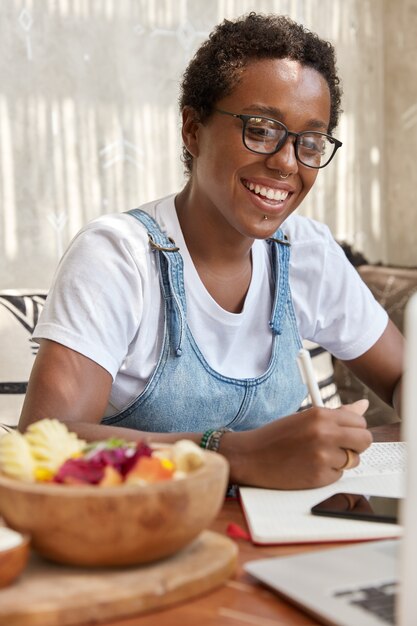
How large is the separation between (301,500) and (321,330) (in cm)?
91

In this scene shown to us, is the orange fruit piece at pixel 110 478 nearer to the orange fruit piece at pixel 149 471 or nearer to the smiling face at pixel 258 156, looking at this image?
the orange fruit piece at pixel 149 471

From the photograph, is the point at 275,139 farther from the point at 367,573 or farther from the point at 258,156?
the point at 367,573

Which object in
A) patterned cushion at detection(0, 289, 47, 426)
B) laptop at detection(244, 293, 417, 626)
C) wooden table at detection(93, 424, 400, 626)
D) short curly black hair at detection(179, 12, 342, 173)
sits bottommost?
patterned cushion at detection(0, 289, 47, 426)

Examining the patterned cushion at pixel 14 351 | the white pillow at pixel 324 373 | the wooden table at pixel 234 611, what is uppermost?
the wooden table at pixel 234 611

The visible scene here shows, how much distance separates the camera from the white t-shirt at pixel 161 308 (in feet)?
5.21

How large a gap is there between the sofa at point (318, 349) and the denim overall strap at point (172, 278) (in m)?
0.79

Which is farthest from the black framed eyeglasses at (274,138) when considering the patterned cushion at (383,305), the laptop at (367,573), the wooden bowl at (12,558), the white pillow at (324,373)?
the patterned cushion at (383,305)

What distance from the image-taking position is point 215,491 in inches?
33.8

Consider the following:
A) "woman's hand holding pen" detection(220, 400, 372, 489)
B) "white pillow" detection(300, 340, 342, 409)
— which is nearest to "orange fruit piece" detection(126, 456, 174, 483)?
"woman's hand holding pen" detection(220, 400, 372, 489)

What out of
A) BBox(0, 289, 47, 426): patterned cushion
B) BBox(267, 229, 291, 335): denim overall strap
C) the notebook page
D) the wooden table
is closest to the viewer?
the wooden table

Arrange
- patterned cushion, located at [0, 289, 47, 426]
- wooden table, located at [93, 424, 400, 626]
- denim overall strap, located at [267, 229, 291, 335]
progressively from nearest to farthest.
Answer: wooden table, located at [93, 424, 400, 626] < denim overall strap, located at [267, 229, 291, 335] < patterned cushion, located at [0, 289, 47, 426]

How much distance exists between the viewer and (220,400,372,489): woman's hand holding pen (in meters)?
1.21

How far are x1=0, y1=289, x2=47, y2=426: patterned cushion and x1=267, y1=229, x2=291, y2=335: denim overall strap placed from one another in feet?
2.57

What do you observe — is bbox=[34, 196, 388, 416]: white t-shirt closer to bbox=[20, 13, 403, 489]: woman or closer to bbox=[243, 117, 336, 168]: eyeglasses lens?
bbox=[20, 13, 403, 489]: woman
